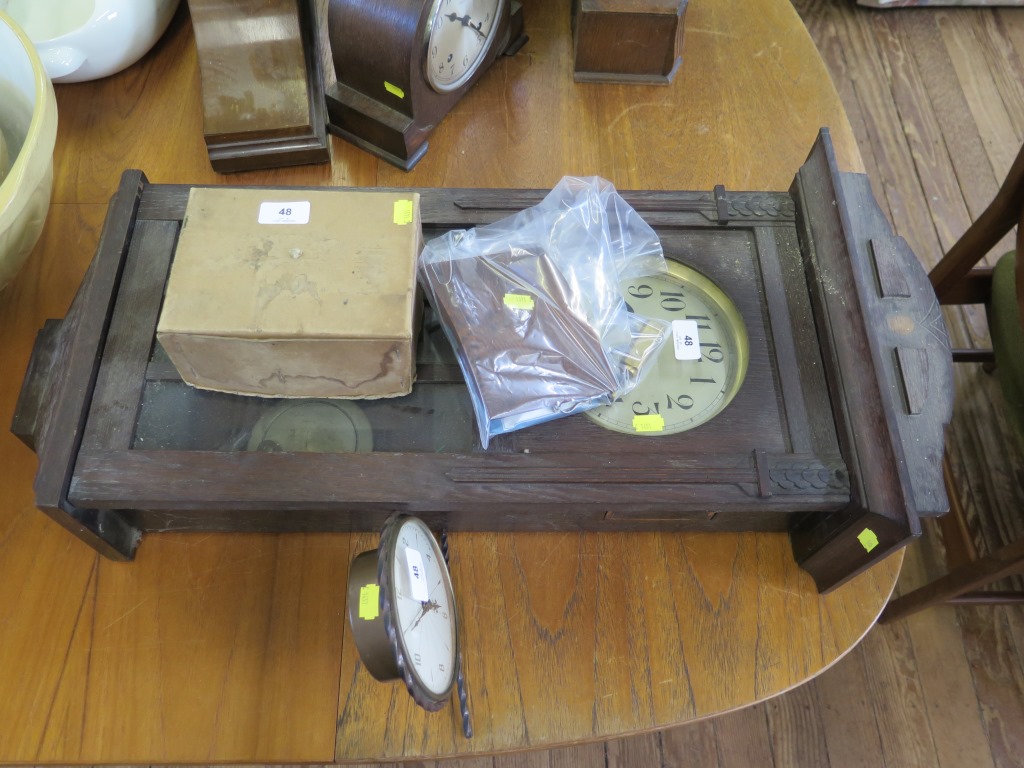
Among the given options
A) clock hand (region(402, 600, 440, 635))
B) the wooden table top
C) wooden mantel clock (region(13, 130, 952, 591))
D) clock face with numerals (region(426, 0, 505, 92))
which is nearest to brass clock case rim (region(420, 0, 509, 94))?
clock face with numerals (region(426, 0, 505, 92))

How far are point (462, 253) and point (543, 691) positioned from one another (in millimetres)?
505

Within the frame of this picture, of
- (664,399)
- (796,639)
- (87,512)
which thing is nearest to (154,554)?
(87,512)

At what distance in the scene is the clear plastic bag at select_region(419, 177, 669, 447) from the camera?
827 millimetres

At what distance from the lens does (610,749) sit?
138 centimetres

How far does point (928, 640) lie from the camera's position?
148 centimetres

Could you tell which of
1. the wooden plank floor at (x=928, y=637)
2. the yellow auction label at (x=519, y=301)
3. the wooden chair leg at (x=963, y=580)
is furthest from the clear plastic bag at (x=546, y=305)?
the wooden plank floor at (x=928, y=637)

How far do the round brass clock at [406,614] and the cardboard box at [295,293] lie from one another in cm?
18

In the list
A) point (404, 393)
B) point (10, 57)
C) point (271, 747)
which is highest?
point (10, 57)

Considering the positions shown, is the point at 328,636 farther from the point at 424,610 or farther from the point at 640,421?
the point at 640,421

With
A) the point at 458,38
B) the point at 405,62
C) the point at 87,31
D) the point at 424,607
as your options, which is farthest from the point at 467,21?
the point at 424,607

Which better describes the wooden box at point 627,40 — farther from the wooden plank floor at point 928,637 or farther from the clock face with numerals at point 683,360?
the wooden plank floor at point 928,637

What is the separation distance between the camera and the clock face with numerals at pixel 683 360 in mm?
852

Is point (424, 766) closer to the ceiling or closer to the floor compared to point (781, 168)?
closer to the floor

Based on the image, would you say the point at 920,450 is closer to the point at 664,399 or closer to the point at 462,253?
the point at 664,399
